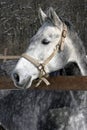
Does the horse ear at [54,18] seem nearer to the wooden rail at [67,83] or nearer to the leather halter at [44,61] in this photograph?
the leather halter at [44,61]

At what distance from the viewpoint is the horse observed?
520 centimetres

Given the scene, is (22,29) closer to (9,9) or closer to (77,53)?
(9,9)

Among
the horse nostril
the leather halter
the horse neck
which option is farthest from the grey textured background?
the horse nostril

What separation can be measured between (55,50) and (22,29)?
15.8m

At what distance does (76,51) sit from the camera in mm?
5480

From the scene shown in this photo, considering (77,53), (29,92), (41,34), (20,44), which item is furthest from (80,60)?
(20,44)

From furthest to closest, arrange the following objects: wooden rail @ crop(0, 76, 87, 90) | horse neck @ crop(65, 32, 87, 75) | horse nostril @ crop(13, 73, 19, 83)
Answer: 1. horse neck @ crop(65, 32, 87, 75)
2. wooden rail @ crop(0, 76, 87, 90)
3. horse nostril @ crop(13, 73, 19, 83)

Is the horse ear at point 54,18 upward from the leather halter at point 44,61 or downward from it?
upward

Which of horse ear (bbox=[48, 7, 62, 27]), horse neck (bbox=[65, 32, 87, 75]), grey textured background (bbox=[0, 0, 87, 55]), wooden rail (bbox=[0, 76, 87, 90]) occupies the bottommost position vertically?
grey textured background (bbox=[0, 0, 87, 55])

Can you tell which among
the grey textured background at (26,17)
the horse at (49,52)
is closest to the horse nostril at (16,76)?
the horse at (49,52)

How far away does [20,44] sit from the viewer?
63.4ft

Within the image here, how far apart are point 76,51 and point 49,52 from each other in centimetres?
33

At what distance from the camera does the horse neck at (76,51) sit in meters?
5.45

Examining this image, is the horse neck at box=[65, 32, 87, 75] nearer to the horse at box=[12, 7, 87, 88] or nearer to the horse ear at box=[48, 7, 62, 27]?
the horse at box=[12, 7, 87, 88]
